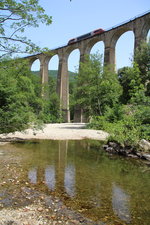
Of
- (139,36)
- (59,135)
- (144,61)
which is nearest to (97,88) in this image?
(144,61)

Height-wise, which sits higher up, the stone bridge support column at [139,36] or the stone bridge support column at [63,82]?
the stone bridge support column at [139,36]

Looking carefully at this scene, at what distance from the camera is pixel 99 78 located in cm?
2002

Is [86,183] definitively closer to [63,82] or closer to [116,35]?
[116,35]

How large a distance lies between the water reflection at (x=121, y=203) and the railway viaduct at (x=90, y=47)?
19582mm

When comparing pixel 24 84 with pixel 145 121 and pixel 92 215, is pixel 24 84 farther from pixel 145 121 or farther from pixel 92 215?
pixel 92 215

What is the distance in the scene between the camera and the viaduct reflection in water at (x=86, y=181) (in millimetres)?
3793

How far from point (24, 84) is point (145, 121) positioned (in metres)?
10.0

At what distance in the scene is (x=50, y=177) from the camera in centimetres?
539

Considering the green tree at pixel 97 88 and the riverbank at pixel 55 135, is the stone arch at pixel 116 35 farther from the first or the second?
the riverbank at pixel 55 135

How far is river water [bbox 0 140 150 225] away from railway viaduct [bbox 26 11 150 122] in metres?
17.2

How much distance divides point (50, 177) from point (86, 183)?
99cm

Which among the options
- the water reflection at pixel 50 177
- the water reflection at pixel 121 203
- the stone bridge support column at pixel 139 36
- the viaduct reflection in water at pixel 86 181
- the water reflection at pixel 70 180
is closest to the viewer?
the water reflection at pixel 121 203

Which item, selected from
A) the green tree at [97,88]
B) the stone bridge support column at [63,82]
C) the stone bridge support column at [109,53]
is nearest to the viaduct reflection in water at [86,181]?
the green tree at [97,88]

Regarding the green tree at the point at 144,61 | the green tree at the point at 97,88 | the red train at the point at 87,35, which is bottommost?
the green tree at the point at 97,88
